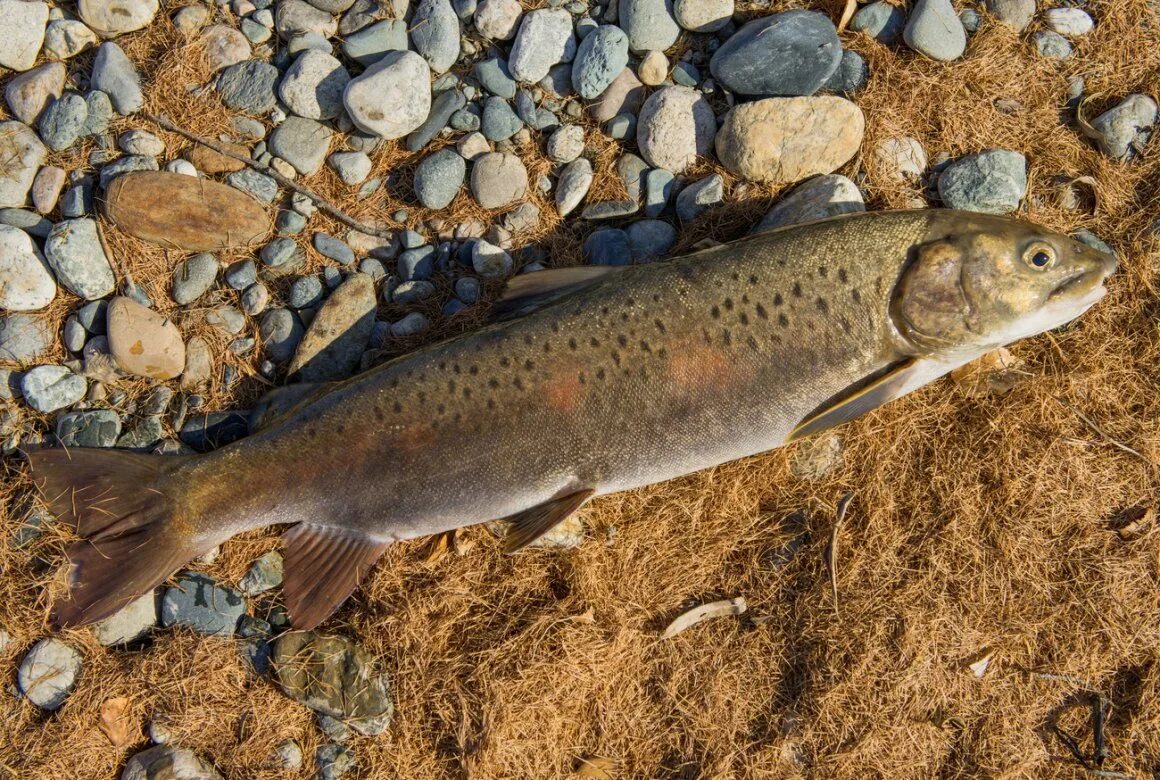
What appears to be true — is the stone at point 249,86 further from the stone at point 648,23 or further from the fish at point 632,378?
the stone at point 648,23

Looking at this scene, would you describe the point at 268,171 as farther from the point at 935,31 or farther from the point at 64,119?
the point at 935,31

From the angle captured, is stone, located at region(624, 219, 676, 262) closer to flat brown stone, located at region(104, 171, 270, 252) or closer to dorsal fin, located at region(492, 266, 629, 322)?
dorsal fin, located at region(492, 266, 629, 322)

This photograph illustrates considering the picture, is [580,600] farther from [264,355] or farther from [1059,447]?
[1059,447]

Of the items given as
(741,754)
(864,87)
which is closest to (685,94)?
(864,87)

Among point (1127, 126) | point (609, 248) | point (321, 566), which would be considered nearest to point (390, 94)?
point (609, 248)

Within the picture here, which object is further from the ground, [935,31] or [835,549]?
[935,31]

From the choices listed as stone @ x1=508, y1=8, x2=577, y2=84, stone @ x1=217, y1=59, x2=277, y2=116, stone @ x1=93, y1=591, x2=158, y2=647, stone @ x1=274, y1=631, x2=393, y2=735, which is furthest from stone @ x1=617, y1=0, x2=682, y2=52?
stone @ x1=93, y1=591, x2=158, y2=647
